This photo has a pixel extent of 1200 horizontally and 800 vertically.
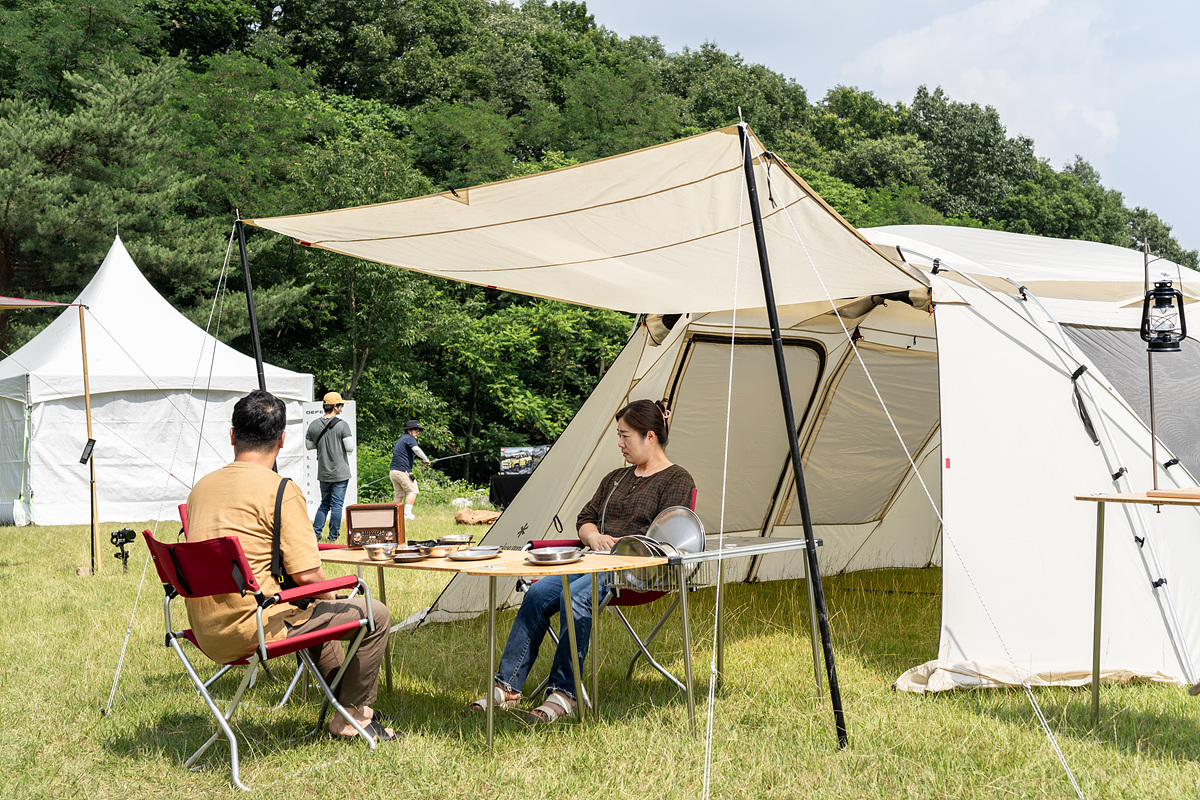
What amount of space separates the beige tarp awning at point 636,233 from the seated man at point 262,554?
2.81 ft

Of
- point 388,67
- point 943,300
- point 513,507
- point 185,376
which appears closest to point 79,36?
point 388,67

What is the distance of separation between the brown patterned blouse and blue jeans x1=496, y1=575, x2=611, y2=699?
0.30 metres

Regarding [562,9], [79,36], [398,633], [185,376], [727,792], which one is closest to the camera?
[727,792]

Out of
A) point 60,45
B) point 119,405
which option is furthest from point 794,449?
point 60,45

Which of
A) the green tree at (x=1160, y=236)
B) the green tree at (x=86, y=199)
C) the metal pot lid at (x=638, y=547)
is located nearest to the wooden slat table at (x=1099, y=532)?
the metal pot lid at (x=638, y=547)

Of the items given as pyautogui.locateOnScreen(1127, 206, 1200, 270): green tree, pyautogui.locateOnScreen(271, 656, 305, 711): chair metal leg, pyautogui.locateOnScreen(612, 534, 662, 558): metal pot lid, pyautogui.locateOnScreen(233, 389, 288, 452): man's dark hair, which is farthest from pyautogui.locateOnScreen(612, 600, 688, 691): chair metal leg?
pyautogui.locateOnScreen(1127, 206, 1200, 270): green tree

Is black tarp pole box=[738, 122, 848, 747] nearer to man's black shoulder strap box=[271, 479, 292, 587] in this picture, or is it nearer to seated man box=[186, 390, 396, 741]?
seated man box=[186, 390, 396, 741]

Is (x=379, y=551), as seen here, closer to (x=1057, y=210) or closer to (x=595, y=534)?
(x=595, y=534)

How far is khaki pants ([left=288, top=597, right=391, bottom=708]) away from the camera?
2826mm

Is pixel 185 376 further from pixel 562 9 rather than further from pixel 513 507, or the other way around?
pixel 562 9

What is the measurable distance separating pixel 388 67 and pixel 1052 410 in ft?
72.2

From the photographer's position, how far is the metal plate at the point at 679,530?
9.82ft

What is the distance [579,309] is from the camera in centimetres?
1884

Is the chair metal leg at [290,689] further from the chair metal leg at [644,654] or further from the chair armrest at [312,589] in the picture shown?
the chair metal leg at [644,654]
